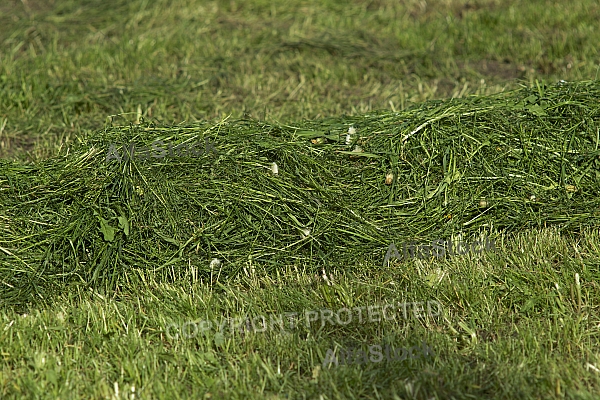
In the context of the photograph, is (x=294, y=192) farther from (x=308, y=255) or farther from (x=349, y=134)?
(x=349, y=134)

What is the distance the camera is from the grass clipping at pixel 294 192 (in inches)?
145

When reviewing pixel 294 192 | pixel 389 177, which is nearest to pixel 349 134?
pixel 389 177

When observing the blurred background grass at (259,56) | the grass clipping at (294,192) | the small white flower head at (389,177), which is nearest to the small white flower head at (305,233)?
the grass clipping at (294,192)

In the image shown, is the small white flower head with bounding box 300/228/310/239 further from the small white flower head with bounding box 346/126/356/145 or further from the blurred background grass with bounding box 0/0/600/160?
the blurred background grass with bounding box 0/0/600/160

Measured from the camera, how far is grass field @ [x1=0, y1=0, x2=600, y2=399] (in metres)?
3.02

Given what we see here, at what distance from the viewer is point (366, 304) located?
3471mm

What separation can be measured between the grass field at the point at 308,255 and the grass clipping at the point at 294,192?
0.04 ft

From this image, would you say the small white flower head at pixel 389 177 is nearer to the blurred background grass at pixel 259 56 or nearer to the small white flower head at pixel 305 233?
the small white flower head at pixel 305 233

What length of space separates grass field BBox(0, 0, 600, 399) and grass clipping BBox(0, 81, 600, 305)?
0.01m

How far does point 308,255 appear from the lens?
3.83 m

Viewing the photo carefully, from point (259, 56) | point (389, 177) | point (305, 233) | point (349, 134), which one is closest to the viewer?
point (305, 233)

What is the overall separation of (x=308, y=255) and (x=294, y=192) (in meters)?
0.34

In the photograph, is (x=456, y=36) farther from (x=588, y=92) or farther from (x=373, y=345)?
(x=373, y=345)

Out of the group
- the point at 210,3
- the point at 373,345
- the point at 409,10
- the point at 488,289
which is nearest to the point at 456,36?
the point at 409,10
